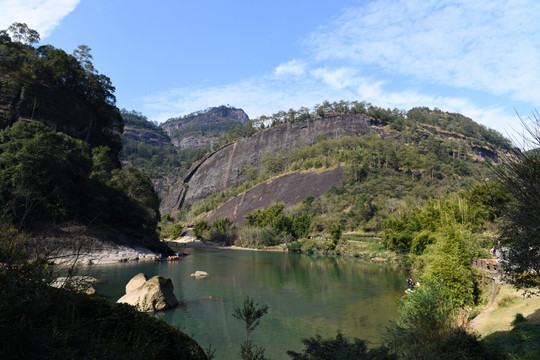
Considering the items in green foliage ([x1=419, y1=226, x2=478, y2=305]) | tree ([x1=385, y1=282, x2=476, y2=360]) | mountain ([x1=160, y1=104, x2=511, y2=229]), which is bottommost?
tree ([x1=385, y1=282, x2=476, y2=360])

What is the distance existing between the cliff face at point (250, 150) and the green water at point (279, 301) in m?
95.5

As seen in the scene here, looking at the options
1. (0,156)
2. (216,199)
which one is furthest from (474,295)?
(216,199)

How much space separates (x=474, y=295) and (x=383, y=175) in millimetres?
78451

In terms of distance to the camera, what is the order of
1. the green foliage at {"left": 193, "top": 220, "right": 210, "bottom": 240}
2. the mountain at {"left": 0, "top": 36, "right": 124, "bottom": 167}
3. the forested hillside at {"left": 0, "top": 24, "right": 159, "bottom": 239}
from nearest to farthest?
1. the forested hillside at {"left": 0, "top": 24, "right": 159, "bottom": 239}
2. the mountain at {"left": 0, "top": 36, "right": 124, "bottom": 167}
3. the green foliage at {"left": 193, "top": 220, "right": 210, "bottom": 240}

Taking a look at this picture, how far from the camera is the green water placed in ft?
54.4

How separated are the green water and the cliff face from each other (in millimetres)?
95547

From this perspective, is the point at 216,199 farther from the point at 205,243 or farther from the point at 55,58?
the point at 55,58

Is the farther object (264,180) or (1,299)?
(264,180)

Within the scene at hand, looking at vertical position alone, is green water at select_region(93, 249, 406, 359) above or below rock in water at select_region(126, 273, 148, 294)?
below

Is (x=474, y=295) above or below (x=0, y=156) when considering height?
below

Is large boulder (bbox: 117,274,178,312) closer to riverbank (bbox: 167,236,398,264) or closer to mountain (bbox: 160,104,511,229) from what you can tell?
riverbank (bbox: 167,236,398,264)

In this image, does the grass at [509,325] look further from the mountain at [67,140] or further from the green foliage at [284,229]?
the green foliage at [284,229]

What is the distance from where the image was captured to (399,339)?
12898mm

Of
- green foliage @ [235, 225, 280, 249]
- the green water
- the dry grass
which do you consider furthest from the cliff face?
the dry grass
